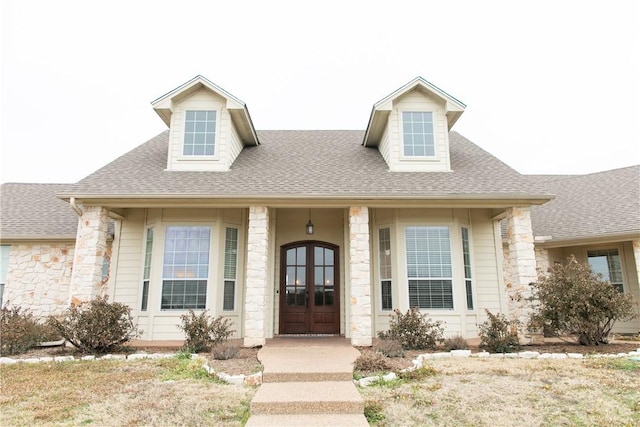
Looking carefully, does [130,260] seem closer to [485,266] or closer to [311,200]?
[311,200]

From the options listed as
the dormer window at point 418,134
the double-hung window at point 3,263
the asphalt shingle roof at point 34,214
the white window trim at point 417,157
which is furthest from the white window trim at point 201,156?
the double-hung window at point 3,263

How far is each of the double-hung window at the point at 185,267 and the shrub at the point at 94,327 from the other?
1.40 metres

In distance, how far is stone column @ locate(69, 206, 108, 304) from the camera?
Answer: 760cm

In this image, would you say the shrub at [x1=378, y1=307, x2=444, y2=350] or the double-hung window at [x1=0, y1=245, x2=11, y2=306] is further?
the double-hung window at [x1=0, y1=245, x2=11, y2=306]

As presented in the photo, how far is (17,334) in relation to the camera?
6.92m

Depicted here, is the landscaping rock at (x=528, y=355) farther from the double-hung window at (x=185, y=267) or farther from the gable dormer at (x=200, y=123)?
the gable dormer at (x=200, y=123)

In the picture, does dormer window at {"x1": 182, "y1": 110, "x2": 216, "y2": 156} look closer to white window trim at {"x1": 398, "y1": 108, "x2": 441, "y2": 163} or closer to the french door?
the french door

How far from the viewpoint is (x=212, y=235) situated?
862 cm

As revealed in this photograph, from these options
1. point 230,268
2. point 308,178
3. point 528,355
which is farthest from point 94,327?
point 528,355

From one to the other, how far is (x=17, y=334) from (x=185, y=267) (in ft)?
10.4

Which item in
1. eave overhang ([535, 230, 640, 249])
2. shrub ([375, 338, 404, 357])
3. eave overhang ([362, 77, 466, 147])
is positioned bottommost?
shrub ([375, 338, 404, 357])

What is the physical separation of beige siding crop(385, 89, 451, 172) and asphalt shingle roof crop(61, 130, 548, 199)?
282 millimetres

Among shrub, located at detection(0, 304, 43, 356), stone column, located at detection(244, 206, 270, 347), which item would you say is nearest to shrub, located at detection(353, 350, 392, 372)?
stone column, located at detection(244, 206, 270, 347)

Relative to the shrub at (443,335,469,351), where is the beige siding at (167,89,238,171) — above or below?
above
